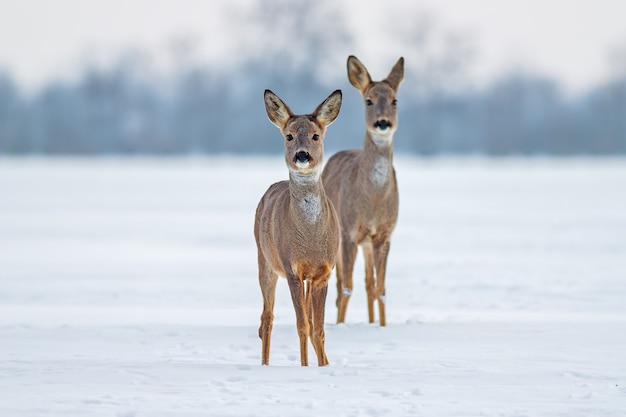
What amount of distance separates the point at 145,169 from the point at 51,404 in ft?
140

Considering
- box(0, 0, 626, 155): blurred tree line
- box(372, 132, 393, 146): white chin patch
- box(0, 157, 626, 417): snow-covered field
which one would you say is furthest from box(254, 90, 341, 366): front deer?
box(0, 0, 626, 155): blurred tree line

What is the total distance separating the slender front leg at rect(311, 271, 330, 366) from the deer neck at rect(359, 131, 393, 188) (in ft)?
9.94

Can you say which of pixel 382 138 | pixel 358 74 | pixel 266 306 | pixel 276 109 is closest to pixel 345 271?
pixel 382 138

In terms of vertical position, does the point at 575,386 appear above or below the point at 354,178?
below

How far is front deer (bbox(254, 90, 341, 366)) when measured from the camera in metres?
8.14

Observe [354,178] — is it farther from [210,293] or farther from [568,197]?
[568,197]

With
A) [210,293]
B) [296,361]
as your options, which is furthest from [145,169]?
[296,361]

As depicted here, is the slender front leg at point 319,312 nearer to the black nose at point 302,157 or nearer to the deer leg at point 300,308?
the deer leg at point 300,308

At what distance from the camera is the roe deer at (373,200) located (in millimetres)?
11062

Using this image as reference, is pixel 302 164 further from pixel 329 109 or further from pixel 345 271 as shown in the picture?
pixel 345 271

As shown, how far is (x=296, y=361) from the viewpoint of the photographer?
891 centimetres

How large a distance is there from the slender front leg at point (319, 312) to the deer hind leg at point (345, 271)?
2709mm

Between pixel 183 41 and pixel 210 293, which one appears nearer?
pixel 210 293

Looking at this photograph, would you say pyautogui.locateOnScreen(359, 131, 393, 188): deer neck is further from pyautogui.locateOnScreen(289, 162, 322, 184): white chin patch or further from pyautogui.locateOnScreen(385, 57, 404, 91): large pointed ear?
pyautogui.locateOnScreen(289, 162, 322, 184): white chin patch
